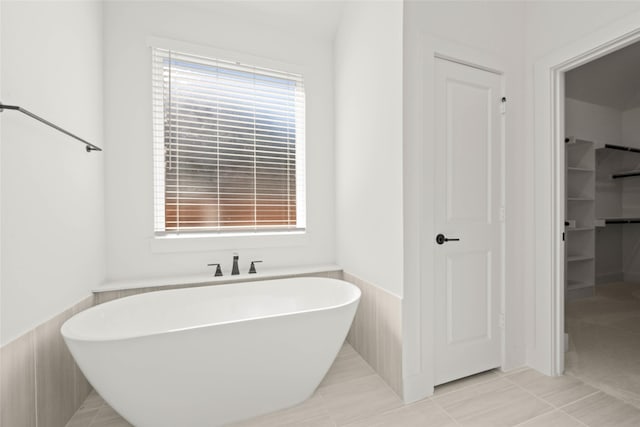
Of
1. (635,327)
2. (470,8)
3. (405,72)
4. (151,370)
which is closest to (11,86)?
(151,370)

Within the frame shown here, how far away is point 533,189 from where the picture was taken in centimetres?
192

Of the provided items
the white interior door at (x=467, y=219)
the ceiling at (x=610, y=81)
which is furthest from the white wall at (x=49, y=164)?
the ceiling at (x=610, y=81)

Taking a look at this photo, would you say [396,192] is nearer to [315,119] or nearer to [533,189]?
[533,189]

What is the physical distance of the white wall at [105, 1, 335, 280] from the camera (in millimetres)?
1995

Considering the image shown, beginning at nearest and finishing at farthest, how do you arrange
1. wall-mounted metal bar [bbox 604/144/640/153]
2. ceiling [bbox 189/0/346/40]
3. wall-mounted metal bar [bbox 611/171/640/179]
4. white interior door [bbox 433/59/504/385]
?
white interior door [bbox 433/59/504/385] → ceiling [bbox 189/0/346/40] → wall-mounted metal bar [bbox 604/144/640/153] → wall-mounted metal bar [bbox 611/171/640/179]

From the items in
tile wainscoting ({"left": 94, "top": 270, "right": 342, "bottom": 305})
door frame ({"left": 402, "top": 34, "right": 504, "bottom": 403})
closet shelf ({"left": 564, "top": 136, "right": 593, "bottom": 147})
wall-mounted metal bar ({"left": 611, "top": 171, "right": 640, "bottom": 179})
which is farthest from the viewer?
wall-mounted metal bar ({"left": 611, "top": 171, "right": 640, "bottom": 179})

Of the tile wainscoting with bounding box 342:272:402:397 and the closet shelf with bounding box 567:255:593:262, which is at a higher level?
the closet shelf with bounding box 567:255:593:262

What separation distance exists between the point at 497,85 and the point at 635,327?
8.57 ft

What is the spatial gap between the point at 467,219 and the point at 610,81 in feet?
11.6

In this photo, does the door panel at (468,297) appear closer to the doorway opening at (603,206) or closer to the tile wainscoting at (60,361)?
the tile wainscoting at (60,361)

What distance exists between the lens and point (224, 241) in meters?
2.26

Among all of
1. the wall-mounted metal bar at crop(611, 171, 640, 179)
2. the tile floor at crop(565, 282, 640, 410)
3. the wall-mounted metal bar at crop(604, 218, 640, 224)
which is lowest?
the tile floor at crop(565, 282, 640, 410)

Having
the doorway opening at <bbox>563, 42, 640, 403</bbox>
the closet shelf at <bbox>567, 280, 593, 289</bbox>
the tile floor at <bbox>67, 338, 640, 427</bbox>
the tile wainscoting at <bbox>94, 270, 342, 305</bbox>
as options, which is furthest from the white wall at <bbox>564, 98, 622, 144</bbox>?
the tile wainscoting at <bbox>94, 270, 342, 305</bbox>

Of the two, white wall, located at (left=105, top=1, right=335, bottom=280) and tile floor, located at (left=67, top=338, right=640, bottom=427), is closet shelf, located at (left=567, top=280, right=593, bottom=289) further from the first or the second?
white wall, located at (left=105, top=1, right=335, bottom=280)
